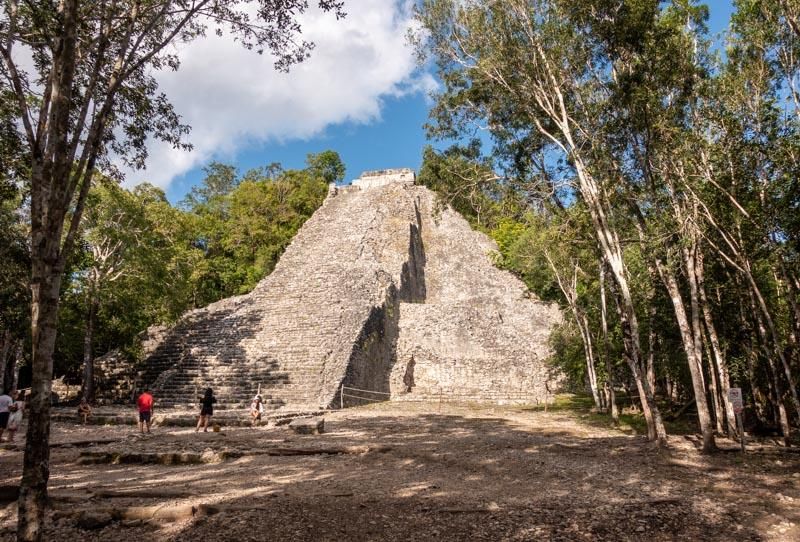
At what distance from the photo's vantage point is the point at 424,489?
6297 mm

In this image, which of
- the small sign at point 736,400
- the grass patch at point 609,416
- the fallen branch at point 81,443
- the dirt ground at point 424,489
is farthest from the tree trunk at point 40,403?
the grass patch at point 609,416

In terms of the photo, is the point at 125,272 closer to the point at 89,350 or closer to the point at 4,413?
the point at 89,350

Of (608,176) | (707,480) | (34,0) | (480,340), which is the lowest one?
(707,480)

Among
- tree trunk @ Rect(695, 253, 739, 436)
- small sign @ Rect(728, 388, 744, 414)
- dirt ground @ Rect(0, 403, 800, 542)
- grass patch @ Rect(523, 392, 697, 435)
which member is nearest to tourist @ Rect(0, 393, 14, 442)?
dirt ground @ Rect(0, 403, 800, 542)

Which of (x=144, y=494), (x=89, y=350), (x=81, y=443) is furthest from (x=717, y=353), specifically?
(x=89, y=350)

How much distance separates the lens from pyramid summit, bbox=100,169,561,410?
16.8m

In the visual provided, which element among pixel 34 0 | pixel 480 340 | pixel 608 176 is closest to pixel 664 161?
pixel 608 176

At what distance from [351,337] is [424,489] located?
38.8ft

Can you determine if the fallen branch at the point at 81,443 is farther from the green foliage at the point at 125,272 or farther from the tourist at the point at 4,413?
the green foliage at the point at 125,272

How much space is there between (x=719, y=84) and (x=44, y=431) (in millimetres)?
12244

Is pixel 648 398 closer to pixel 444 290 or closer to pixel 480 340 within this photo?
pixel 480 340

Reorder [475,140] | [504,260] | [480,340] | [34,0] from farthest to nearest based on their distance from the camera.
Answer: [504,260] → [480,340] → [475,140] → [34,0]

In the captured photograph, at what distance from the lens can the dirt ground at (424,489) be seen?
4.97 metres

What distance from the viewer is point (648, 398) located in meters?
9.86
